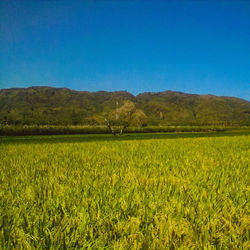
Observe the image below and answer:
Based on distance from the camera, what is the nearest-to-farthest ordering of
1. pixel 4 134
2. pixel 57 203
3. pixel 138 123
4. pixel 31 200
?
pixel 57 203 → pixel 31 200 → pixel 4 134 → pixel 138 123

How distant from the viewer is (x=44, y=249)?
4.83 ft

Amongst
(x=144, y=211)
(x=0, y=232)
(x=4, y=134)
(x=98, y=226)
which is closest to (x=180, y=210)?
(x=144, y=211)

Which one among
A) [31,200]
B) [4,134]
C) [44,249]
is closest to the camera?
[44,249]

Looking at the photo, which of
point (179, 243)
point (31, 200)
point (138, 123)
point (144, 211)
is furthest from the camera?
point (138, 123)

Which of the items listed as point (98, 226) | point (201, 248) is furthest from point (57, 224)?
point (201, 248)

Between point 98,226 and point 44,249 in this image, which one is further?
point 98,226

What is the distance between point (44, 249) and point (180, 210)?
132 cm

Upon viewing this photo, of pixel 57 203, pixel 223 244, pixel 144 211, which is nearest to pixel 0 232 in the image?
pixel 57 203

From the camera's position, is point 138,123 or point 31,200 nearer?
point 31,200

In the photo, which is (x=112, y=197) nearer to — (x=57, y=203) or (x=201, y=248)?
(x=57, y=203)

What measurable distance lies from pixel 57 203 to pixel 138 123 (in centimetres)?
6240

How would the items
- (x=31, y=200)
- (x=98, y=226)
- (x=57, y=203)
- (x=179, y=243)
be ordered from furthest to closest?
(x=31, y=200) → (x=57, y=203) → (x=98, y=226) → (x=179, y=243)

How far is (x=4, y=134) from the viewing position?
178ft

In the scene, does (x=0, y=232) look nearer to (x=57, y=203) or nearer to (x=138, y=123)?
(x=57, y=203)
